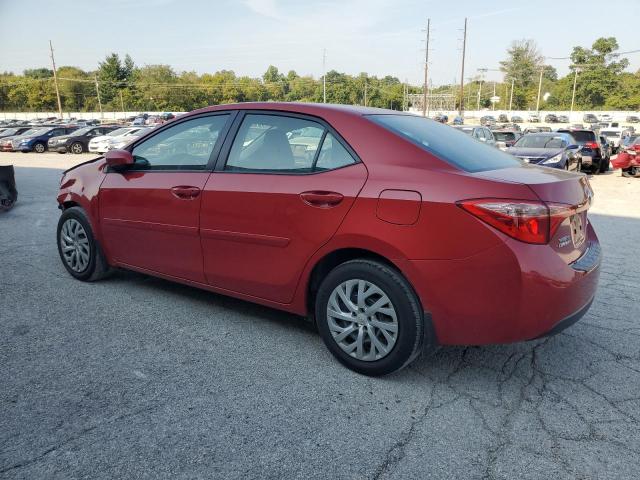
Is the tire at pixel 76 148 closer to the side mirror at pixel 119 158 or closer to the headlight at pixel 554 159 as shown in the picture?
the headlight at pixel 554 159

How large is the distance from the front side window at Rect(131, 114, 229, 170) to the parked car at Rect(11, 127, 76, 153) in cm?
2791

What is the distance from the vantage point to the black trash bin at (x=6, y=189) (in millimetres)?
9109

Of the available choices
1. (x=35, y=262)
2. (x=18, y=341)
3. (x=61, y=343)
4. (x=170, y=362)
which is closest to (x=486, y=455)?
(x=170, y=362)

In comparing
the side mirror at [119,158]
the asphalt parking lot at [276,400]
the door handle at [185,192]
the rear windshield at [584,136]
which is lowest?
the asphalt parking lot at [276,400]

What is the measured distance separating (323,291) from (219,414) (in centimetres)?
96

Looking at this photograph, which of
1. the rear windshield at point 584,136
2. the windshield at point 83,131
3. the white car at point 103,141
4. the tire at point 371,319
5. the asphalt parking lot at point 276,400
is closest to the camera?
the asphalt parking lot at point 276,400

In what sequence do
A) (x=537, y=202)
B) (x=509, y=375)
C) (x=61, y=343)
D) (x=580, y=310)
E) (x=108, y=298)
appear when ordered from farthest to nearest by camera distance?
(x=108, y=298) < (x=61, y=343) < (x=509, y=375) < (x=580, y=310) < (x=537, y=202)

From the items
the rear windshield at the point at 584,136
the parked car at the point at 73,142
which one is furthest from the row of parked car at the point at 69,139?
the rear windshield at the point at 584,136

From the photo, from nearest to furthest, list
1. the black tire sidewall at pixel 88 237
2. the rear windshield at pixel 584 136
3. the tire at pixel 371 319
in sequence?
the tire at pixel 371 319, the black tire sidewall at pixel 88 237, the rear windshield at pixel 584 136

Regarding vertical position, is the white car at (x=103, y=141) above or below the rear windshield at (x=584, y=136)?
below

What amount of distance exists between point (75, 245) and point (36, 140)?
27268mm

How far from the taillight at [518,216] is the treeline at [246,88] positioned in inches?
3401

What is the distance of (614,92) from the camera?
86.4 metres

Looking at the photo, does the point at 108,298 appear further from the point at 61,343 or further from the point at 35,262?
the point at 35,262
